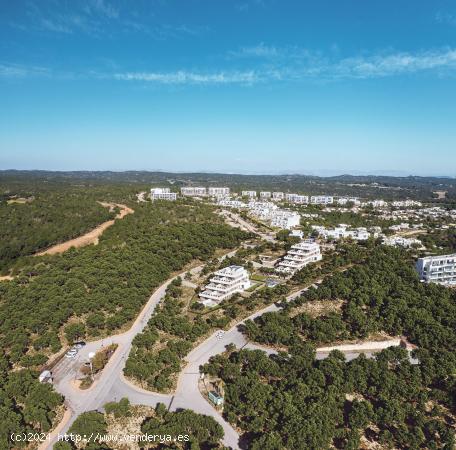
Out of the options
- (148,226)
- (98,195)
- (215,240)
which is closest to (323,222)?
(215,240)

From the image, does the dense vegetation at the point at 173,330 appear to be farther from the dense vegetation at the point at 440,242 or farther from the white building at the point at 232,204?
the white building at the point at 232,204

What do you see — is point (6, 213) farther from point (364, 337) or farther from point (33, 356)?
point (364, 337)

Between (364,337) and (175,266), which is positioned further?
(175,266)

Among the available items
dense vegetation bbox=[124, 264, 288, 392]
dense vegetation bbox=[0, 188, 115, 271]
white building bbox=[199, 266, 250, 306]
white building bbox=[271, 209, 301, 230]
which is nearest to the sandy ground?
dense vegetation bbox=[0, 188, 115, 271]

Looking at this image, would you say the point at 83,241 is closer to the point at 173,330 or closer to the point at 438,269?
the point at 173,330

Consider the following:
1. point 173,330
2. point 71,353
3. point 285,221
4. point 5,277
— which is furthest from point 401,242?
point 5,277
